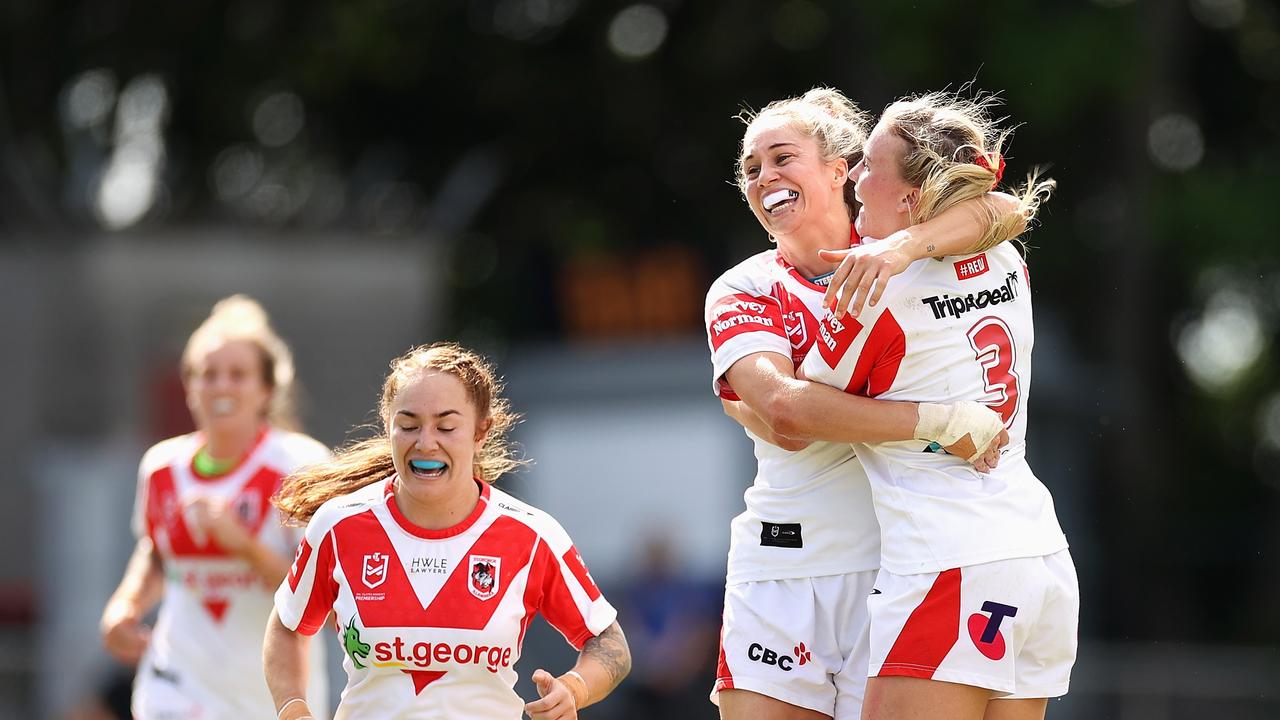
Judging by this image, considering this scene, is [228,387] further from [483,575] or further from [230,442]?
[483,575]

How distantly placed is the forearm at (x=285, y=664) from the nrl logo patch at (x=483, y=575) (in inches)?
19.0

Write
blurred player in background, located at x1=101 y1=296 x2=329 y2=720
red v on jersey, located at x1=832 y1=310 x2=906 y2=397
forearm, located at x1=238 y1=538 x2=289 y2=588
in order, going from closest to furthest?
red v on jersey, located at x1=832 y1=310 x2=906 y2=397
forearm, located at x1=238 y1=538 x2=289 y2=588
blurred player in background, located at x1=101 y1=296 x2=329 y2=720

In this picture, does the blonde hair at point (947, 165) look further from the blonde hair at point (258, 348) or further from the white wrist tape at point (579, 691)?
the blonde hair at point (258, 348)

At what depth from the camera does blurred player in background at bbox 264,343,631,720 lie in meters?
4.35

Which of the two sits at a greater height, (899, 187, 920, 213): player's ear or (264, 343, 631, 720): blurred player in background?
(899, 187, 920, 213): player's ear

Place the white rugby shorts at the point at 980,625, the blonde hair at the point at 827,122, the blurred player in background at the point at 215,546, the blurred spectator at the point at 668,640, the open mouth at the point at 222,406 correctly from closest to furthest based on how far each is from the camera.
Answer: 1. the white rugby shorts at the point at 980,625
2. the blonde hair at the point at 827,122
3. the blurred player in background at the point at 215,546
4. the open mouth at the point at 222,406
5. the blurred spectator at the point at 668,640

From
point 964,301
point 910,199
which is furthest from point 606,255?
point 964,301

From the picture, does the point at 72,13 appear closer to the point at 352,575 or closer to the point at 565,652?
the point at 565,652

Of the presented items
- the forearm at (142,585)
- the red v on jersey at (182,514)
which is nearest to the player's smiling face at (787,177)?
the red v on jersey at (182,514)

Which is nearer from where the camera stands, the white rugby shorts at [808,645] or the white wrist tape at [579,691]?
the white wrist tape at [579,691]

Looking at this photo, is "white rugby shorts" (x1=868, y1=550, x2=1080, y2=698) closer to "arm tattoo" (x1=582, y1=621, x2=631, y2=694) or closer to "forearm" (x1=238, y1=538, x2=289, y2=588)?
"arm tattoo" (x1=582, y1=621, x2=631, y2=694)

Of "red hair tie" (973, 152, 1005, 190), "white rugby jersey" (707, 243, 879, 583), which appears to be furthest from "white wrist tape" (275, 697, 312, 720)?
"red hair tie" (973, 152, 1005, 190)

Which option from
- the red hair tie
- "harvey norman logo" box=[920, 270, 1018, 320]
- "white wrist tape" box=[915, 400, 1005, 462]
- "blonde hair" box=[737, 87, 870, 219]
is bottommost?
→ "white wrist tape" box=[915, 400, 1005, 462]

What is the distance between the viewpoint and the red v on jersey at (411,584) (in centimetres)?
435
